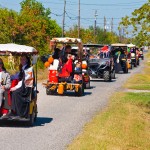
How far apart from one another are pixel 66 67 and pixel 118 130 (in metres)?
9.71

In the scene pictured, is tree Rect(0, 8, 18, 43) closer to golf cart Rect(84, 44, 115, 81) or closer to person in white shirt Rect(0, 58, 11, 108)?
golf cart Rect(84, 44, 115, 81)

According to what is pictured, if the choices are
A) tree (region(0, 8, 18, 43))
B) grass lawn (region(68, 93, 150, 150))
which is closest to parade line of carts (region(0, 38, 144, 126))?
grass lawn (region(68, 93, 150, 150))

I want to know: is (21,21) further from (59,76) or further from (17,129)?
(17,129)

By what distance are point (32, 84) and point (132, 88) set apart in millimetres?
15361

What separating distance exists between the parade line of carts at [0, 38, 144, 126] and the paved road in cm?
43

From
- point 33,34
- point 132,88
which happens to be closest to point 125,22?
point 132,88

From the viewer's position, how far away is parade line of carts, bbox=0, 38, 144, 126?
14.4 meters

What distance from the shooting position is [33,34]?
150ft

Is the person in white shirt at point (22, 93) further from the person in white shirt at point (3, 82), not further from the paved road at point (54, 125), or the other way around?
the paved road at point (54, 125)

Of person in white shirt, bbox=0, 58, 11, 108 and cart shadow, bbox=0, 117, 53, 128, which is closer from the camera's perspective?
person in white shirt, bbox=0, 58, 11, 108

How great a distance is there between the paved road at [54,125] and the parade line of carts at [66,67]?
1.42 ft

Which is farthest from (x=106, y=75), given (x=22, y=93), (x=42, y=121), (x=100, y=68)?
(x=22, y=93)

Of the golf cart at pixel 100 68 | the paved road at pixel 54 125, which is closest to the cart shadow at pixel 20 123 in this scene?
the paved road at pixel 54 125

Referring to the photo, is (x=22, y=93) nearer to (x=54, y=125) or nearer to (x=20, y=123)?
(x=20, y=123)
